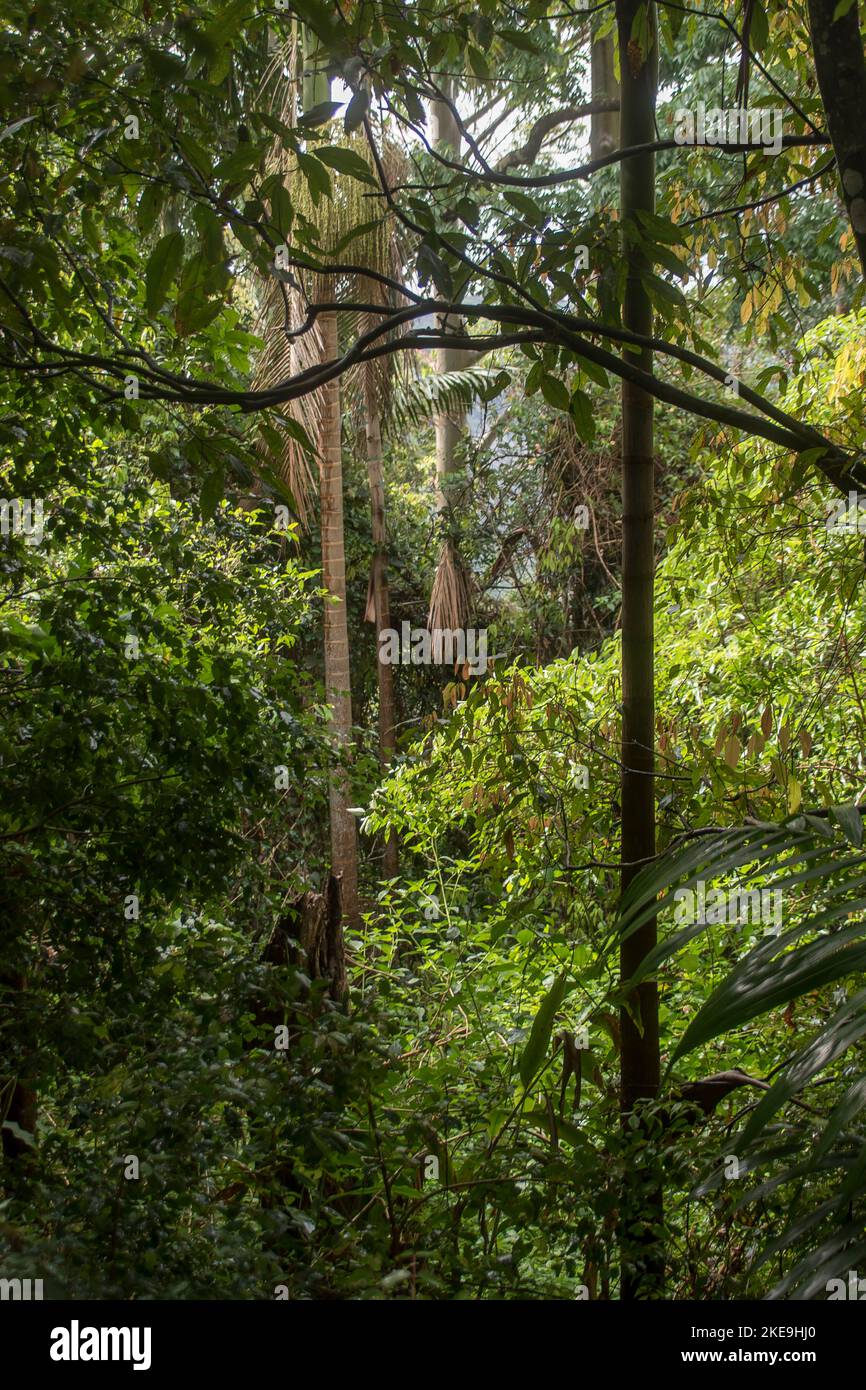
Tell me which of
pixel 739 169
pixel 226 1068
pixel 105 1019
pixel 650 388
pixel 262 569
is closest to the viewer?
pixel 650 388

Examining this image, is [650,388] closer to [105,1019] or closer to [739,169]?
[105,1019]

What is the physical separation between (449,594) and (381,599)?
668mm

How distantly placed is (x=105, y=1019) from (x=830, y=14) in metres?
1.86

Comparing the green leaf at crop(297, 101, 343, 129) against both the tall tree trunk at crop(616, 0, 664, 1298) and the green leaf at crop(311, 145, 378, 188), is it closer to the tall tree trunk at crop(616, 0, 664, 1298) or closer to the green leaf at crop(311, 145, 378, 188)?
the green leaf at crop(311, 145, 378, 188)

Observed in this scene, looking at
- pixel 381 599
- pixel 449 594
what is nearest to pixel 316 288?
pixel 449 594

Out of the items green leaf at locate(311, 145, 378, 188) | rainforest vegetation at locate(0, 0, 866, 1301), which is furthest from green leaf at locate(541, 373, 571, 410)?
green leaf at locate(311, 145, 378, 188)

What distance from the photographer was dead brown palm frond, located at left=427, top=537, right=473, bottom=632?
7375 millimetres

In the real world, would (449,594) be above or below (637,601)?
above

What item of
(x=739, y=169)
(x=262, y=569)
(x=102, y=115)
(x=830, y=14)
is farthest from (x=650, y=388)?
(x=739, y=169)

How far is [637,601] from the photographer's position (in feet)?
6.35

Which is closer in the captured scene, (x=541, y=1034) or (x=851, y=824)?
(x=851, y=824)

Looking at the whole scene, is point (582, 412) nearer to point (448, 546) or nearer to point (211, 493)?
point (211, 493)

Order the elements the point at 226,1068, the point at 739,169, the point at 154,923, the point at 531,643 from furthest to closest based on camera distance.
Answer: the point at 531,643 → the point at 739,169 → the point at 154,923 → the point at 226,1068
